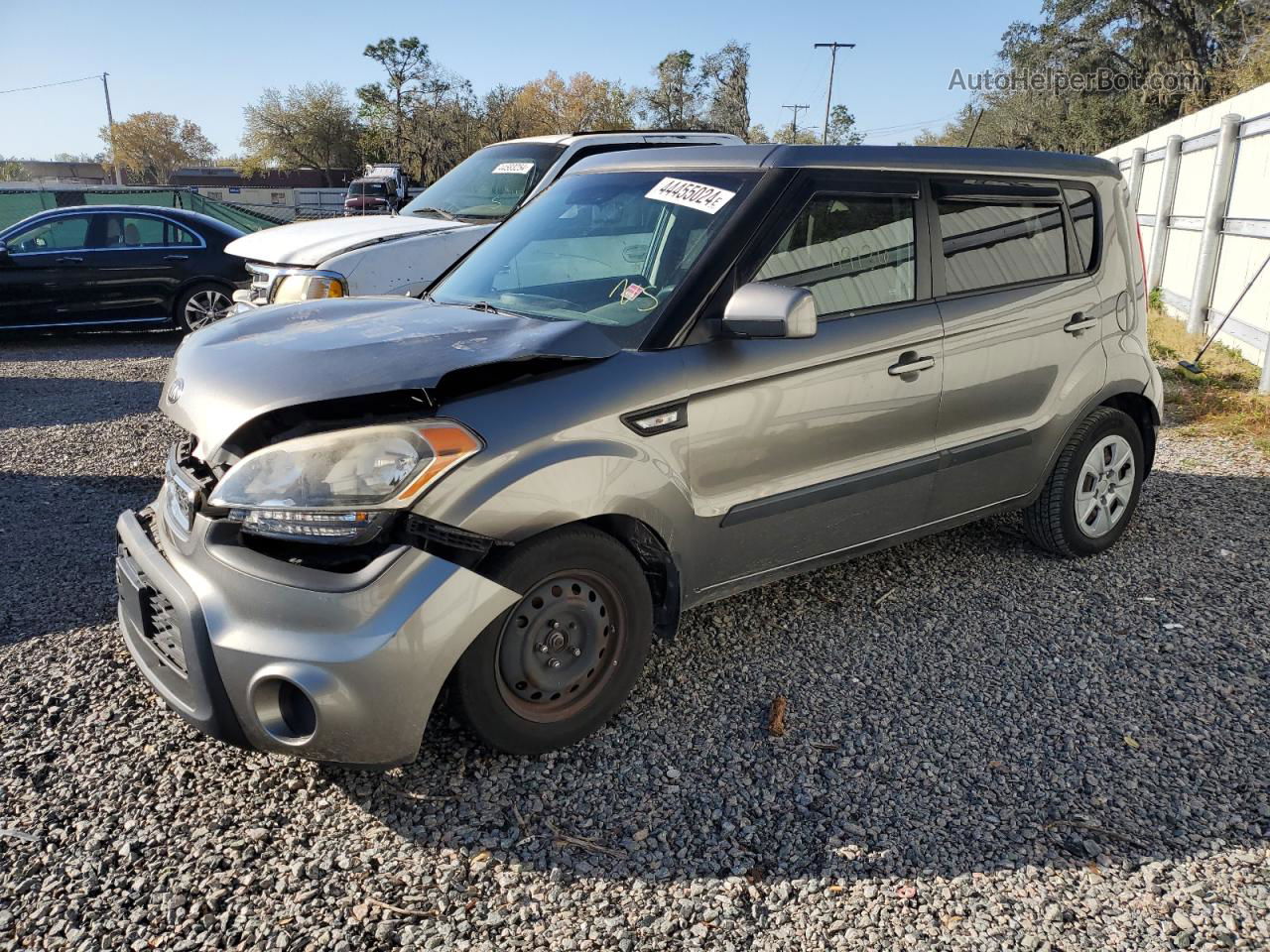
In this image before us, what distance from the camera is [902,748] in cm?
314

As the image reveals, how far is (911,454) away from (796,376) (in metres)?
0.73

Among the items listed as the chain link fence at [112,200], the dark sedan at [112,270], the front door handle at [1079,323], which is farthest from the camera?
the chain link fence at [112,200]

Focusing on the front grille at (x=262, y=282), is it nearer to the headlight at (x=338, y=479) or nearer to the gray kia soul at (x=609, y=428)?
the gray kia soul at (x=609, y=428)

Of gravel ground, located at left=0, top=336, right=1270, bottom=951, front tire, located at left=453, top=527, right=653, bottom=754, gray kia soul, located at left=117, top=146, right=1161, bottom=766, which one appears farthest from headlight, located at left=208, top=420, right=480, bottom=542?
gravel ground, located at left=0, top=336, right=1270, bottom=951

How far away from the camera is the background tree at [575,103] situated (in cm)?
7488

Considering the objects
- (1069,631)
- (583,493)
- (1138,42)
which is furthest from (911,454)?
(1138,42)

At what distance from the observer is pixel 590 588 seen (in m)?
2.99

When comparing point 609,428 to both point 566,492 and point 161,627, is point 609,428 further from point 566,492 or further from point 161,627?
point 161,627

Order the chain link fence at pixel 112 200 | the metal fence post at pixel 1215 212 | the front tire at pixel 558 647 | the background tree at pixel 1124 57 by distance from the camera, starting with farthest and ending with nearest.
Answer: the background tree at pixel 1124 57, the chain link fence at pixel 112 200, the metal fence post at pixel 1215 212, the front tire at pixel 558 647

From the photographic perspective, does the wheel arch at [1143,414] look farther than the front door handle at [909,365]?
Yes

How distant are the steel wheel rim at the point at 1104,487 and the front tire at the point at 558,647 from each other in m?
2.56

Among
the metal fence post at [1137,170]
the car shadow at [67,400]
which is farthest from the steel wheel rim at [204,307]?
the metal fence post at [1137,170]

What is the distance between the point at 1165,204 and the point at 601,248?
11912mm

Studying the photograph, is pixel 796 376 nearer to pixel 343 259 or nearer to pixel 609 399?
pixel 609 399
